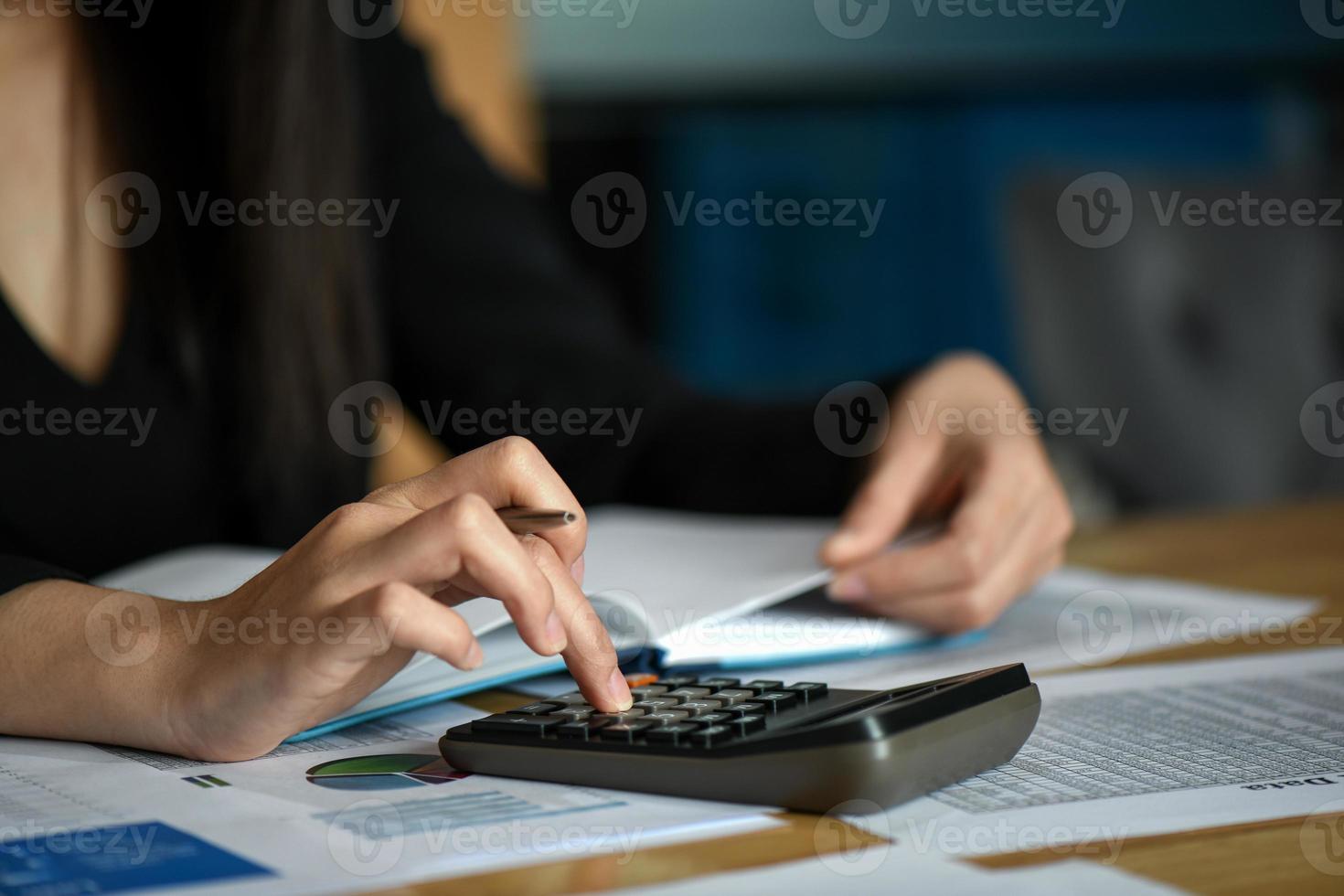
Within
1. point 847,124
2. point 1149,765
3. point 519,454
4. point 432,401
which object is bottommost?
point 1149,765

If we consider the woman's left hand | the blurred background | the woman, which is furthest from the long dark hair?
the blurred background

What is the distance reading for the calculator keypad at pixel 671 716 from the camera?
43cm

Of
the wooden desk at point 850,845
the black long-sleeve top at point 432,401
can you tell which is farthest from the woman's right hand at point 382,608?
the black long-sleeve top at point 432,401

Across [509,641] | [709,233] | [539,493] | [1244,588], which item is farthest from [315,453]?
[709,233]

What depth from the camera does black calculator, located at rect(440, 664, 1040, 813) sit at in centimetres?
40

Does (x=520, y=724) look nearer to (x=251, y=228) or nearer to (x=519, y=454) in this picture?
(x=519, y=454)

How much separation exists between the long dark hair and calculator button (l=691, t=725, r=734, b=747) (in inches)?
24.2

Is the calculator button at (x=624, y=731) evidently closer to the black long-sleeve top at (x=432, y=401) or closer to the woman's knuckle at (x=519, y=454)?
the woman's knuckle at (x=519, y=454)

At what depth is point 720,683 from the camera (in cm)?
50

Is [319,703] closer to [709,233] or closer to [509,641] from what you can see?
[509,641]

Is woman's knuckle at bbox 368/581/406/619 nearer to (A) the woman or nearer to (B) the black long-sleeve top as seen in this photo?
(A) the woman

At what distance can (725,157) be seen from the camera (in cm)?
269

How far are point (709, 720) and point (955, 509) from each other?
36 centimetres

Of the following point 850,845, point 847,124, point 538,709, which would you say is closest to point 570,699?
point 538,709
